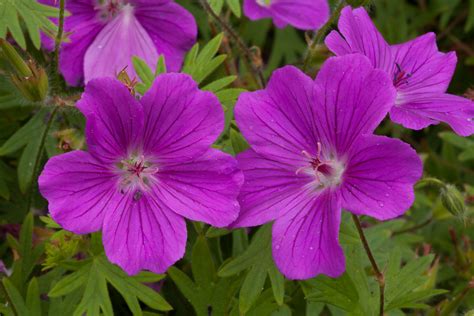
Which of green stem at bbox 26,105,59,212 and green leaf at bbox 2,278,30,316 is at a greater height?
green stem at bbox 26,105,59,212

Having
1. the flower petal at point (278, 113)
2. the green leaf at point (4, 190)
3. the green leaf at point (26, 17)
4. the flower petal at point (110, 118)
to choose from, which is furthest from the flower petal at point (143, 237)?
the green leaf at point (4, 190)

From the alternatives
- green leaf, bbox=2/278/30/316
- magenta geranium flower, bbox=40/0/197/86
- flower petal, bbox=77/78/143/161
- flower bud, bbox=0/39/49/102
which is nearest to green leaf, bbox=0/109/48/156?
magenta geranium flower, bbox=40/0/197/86

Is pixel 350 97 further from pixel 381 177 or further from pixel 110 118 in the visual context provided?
pixel 110 118

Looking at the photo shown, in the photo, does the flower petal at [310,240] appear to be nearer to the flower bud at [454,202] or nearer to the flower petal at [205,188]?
the flower petal at [205,188]

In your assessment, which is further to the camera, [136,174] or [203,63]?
[203,63]

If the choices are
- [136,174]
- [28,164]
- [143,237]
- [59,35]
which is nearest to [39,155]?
[28,164]

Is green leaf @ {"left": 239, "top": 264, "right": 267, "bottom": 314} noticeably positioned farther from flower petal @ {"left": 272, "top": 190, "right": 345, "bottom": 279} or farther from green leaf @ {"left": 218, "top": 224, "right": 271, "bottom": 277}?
flower petal @ {"left": 272, "top": 190, "right": 345, "bottom": 279}
